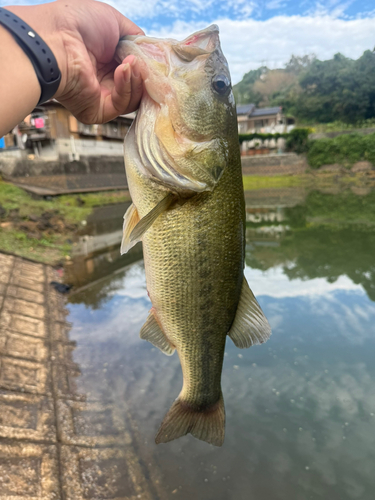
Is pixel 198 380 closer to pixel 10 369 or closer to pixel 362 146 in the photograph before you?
pixel 10 369

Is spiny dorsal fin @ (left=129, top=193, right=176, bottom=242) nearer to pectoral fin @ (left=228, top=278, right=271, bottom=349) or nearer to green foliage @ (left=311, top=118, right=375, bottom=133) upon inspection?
pectoral fin @ (left=228, top=278, right=271, bottom=349)

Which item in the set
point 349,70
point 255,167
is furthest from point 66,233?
point 349,70

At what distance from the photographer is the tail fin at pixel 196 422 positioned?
6.64 ft

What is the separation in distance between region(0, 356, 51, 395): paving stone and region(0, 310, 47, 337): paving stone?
2.66 ft

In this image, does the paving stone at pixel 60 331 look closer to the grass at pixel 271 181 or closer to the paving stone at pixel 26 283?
the paving stone at pixel 26 283

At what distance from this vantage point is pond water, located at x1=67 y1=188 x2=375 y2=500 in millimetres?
3279

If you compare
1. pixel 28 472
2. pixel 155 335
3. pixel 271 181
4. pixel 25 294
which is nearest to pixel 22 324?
pixel 25 294

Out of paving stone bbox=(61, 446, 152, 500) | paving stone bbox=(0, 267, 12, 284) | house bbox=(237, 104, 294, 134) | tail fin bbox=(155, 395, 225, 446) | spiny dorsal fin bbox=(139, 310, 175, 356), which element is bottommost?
paving stone bbox=(61, 446, 152, 500)

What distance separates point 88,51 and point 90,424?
11.9 ft

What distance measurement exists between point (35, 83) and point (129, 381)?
407 centimetres

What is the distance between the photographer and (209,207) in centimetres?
174

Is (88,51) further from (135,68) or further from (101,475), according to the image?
(101,475)

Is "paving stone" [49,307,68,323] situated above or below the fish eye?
below

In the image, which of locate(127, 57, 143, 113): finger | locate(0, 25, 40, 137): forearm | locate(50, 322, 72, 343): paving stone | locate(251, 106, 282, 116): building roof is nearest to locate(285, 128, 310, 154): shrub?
locate(251, 106, 282, 116): building roof
